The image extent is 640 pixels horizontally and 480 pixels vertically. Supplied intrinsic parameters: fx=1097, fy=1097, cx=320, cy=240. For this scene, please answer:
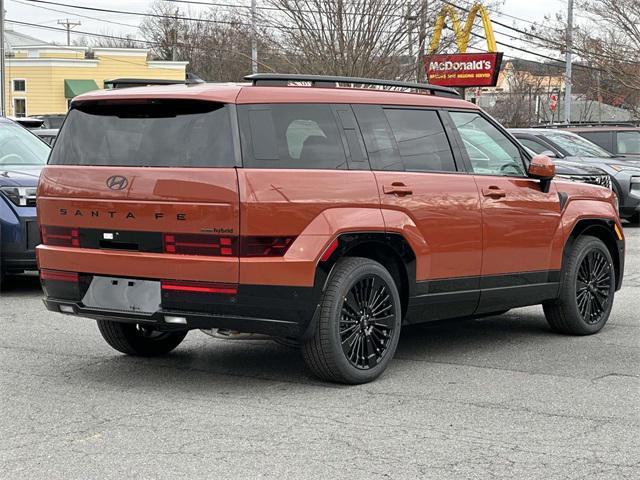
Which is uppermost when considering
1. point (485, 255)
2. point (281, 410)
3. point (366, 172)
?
point (366, 172)

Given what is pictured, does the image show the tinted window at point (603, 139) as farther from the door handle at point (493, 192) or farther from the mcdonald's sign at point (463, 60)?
the door handle at point (493, 192)

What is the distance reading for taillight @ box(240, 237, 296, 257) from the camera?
6.14 meters

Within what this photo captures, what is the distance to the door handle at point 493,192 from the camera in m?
7.56

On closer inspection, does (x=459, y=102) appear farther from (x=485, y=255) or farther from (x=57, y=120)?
(x=57, y=120)

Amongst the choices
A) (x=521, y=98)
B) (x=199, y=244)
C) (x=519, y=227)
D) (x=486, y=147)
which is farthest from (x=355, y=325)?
(x=521, y=98)

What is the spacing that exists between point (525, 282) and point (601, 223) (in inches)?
47.6

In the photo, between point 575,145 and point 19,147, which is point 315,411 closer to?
point 19,147

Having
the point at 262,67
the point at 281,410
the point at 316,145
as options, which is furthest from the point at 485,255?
the point at 262,67

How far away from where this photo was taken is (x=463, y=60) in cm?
3328

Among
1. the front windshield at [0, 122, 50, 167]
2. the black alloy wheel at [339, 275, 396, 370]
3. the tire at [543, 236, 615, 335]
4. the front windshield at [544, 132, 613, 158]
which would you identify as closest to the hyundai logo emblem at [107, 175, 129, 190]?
the black alloy wheel at [339, 275, 396, 370]

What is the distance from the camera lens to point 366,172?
6730 millimetres

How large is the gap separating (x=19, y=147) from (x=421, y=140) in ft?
20.5

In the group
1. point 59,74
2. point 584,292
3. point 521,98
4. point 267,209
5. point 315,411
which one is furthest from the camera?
point 521,98

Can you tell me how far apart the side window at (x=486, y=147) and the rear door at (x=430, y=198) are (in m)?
0.22
